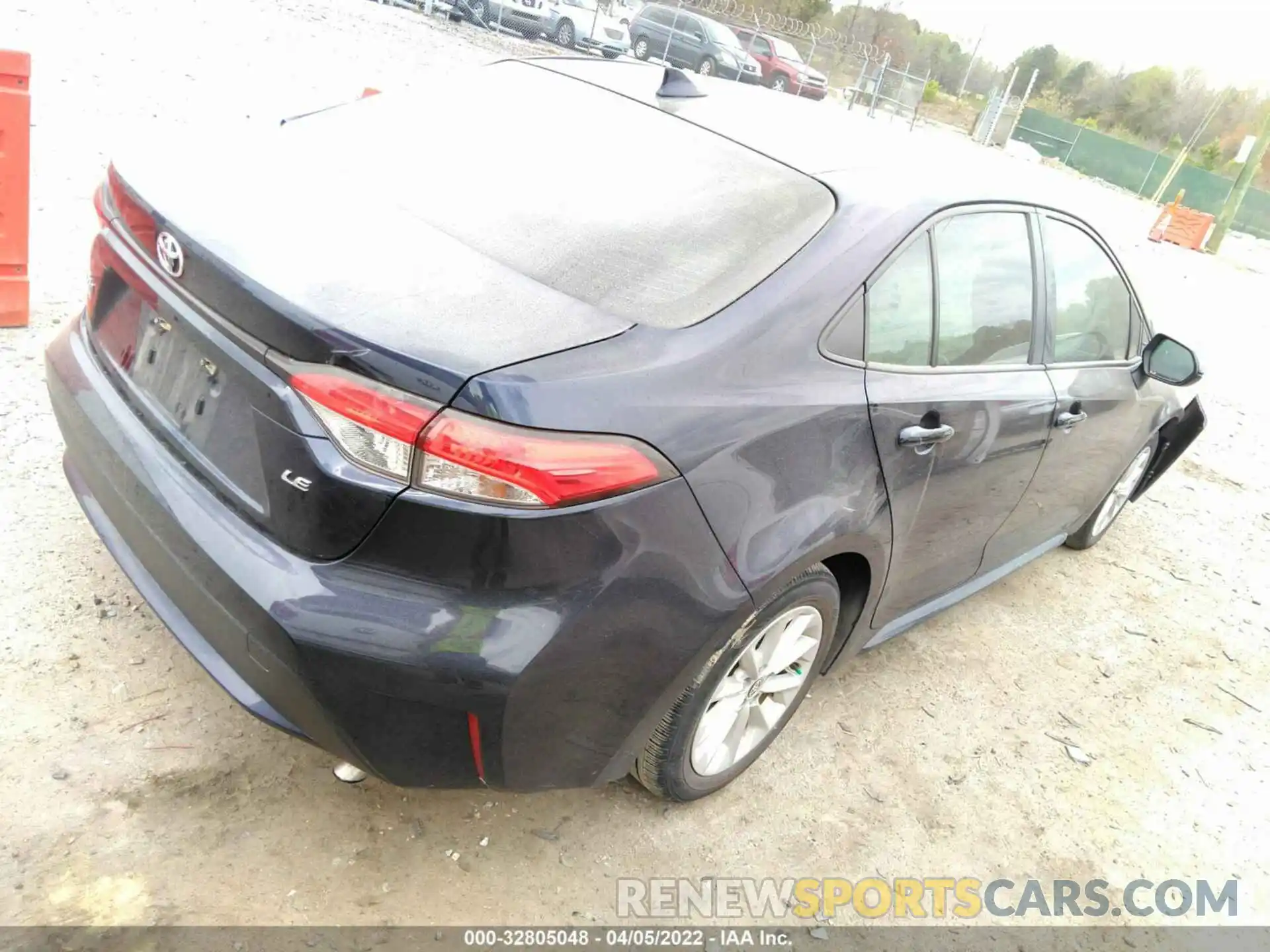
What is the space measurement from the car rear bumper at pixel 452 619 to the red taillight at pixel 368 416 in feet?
0.27

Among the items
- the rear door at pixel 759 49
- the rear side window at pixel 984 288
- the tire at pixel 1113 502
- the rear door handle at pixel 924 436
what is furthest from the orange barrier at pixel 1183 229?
the rear door handle at pixel 924 436

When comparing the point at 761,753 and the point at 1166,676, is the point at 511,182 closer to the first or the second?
the point at 761,753

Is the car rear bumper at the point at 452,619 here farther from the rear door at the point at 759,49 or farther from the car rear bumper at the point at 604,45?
the rear door at the point at 759,49

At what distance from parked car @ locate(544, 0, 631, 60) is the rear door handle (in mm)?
20173

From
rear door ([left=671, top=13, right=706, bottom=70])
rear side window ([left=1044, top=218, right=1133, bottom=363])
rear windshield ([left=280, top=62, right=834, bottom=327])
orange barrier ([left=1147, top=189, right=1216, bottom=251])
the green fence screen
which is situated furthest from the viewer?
the green fence screen

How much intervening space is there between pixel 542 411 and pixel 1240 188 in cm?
2396

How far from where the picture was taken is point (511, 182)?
2.30 m

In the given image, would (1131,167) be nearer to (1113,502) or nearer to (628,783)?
(1113,502)

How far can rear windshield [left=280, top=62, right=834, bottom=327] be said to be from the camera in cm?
202

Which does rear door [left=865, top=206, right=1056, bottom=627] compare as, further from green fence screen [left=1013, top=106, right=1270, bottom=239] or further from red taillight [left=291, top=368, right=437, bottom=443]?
green fence screen [left=1013, top=106, right=1270, bottom=239]

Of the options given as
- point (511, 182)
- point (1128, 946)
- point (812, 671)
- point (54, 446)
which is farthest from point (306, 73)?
point (1128, 946)

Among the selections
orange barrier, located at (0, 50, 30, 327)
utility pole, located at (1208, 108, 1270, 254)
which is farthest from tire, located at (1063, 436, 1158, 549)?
utility pole, located at (1208, 108, 1270, 254)

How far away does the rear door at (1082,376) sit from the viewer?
3072 millimetres

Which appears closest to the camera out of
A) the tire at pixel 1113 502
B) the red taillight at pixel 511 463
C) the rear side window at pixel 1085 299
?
the red taillight at pixel 511 463
